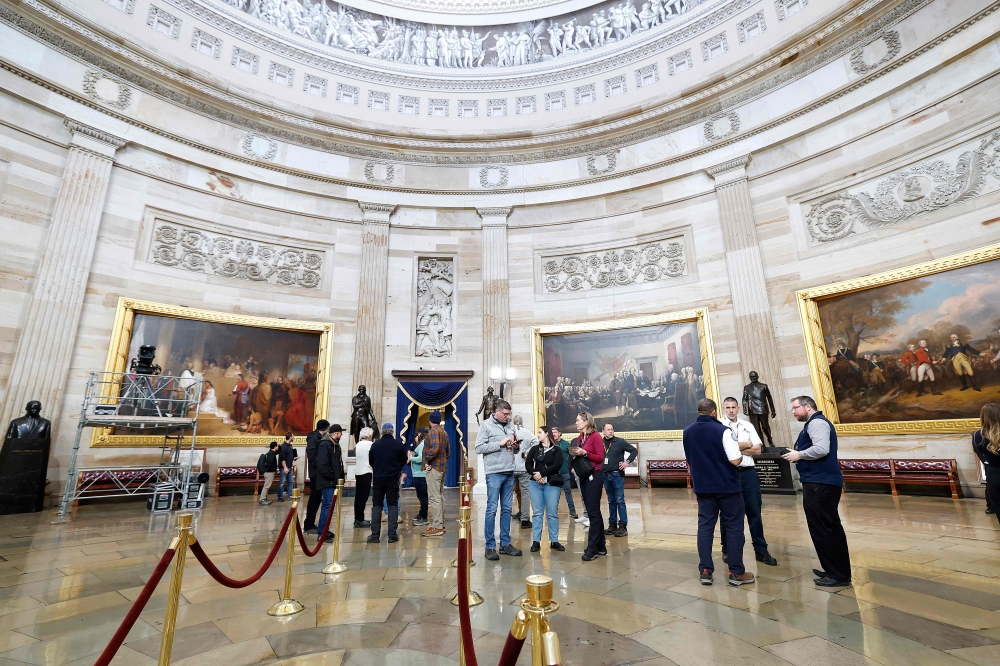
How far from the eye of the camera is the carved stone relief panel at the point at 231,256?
13.5 meters

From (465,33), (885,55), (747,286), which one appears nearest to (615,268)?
(747,286)

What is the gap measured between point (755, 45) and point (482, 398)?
13.7 meters

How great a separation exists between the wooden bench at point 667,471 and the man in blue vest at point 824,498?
8.42 metres

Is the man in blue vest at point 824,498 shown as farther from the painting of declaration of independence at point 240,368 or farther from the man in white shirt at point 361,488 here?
the painting of declaration of independence at point 240,368

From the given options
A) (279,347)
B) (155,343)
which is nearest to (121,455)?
(155,343)

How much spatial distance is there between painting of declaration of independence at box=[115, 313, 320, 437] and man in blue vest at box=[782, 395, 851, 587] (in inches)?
511

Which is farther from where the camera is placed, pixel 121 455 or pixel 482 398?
pixel 482 398

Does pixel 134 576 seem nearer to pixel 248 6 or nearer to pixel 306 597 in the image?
pixel 306 597

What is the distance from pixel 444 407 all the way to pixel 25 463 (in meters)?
9.61

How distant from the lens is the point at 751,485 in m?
5.59

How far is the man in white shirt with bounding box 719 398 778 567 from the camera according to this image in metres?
5.26

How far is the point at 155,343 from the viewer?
12.6 metres

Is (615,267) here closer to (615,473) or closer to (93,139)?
(615,473)

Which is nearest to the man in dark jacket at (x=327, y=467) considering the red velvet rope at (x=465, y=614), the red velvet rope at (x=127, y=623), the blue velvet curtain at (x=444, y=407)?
the red velvet rope at (x=127, y=623)
